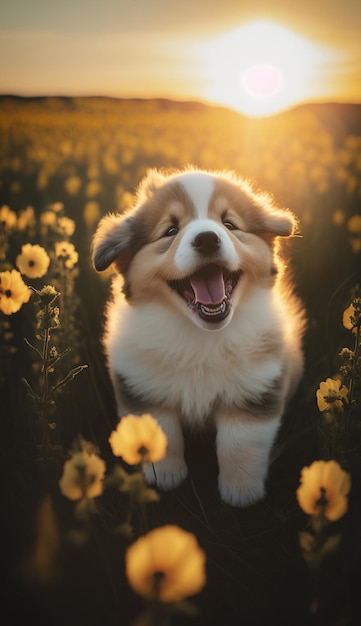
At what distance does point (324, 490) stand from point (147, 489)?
0.33m

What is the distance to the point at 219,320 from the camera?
1.79 m

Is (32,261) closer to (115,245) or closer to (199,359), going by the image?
(115,245)

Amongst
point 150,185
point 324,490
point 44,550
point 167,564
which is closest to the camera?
point 167,564

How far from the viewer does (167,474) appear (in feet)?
6.19

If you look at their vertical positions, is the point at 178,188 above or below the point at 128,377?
above

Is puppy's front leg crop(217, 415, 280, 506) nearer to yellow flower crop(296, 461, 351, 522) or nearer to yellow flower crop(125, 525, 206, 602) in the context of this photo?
yellow flower crop(296, 461, 351, 522)

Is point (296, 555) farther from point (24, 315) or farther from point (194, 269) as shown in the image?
point (24, 315)

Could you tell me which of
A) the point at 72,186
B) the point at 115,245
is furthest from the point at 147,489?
the point at 72,186

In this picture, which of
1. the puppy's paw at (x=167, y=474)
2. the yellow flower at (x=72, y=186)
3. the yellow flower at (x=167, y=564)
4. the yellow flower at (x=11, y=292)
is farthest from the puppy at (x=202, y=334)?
the yellow flower at (x=72, y=186)

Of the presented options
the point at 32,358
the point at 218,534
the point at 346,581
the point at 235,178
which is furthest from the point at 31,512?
the point at 235,178

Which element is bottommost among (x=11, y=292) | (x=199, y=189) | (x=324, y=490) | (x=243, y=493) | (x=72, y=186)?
(x=243, y=493)

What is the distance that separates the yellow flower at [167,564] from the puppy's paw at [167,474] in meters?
0.97

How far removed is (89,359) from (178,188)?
0.85m

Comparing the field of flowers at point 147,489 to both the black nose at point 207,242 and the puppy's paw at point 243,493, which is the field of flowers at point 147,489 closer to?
the puppy's paw at point 243,493
